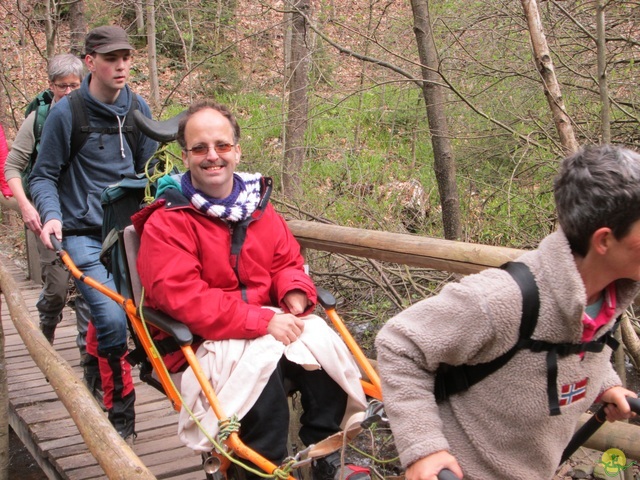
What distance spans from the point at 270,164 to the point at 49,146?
5.44 meters

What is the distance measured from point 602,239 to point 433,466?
62cm

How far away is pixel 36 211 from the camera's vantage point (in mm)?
4219

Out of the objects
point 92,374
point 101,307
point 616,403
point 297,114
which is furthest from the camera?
point 297,114

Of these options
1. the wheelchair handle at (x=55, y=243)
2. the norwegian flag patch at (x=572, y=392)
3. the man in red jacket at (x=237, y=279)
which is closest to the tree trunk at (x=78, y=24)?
the wheelchair handle at (x=55, y=243)

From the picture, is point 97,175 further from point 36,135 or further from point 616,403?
point 616,403

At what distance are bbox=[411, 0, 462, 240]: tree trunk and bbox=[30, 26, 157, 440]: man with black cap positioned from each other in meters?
3.02

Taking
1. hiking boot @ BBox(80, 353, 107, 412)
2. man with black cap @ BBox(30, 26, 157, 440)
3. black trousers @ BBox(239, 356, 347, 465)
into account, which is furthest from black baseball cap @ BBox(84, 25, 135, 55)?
black trousers @ BBox(239, 356, 347, 465)

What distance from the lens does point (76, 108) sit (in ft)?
13.3

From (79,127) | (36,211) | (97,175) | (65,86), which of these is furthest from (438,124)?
(36,211)

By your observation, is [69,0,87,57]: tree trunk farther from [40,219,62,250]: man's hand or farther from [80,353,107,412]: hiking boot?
[40,219,62,250]: man's hand

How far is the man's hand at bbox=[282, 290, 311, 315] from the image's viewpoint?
122 inches

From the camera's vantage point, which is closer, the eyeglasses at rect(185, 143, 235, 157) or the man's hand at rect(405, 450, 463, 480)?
the man's hand at rect(405, 450, 463, 480)

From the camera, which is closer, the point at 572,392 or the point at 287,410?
the point at 572,392

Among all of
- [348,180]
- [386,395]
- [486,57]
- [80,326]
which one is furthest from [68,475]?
[486,57]
